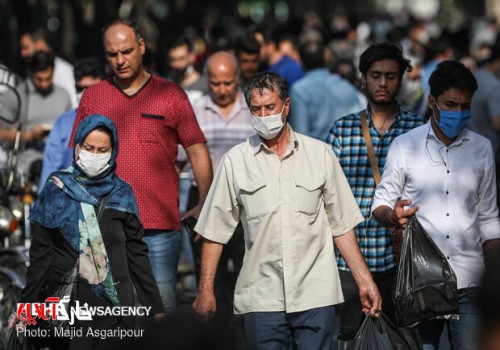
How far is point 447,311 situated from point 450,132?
3.16 feet

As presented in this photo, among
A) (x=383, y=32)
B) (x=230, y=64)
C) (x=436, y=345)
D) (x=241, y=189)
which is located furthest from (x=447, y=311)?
(x=383, y=32)

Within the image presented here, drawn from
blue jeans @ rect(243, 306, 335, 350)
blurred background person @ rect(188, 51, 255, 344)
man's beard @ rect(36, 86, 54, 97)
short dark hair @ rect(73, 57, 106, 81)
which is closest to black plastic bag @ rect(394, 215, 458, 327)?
blue jeans @ rect(243, 306, 335, 350)

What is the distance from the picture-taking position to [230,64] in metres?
9.14

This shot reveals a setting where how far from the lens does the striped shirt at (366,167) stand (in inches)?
283

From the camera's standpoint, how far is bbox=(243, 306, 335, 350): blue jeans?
20.2 feet

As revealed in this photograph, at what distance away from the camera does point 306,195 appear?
6227mm

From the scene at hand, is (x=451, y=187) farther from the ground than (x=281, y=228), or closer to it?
farther from the ground

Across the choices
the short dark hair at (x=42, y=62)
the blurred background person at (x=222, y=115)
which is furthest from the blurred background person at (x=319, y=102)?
the short dark hair at (x=42, y=62)

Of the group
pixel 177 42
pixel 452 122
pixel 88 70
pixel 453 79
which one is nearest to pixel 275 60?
pixel 177 42

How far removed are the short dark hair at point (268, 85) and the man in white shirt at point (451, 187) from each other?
0.77 m

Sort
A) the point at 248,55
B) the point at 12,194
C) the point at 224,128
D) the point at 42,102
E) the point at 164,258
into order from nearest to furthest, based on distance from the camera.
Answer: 1. the point at 164,258
2. the point at 224,128
3. the point at 12,194
4. the point at 248,55
5. the point at 42,102

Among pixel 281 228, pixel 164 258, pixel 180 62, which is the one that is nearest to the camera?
pixel 281 228

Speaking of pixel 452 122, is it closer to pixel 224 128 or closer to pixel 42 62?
pixel 224 128

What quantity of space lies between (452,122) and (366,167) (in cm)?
88
